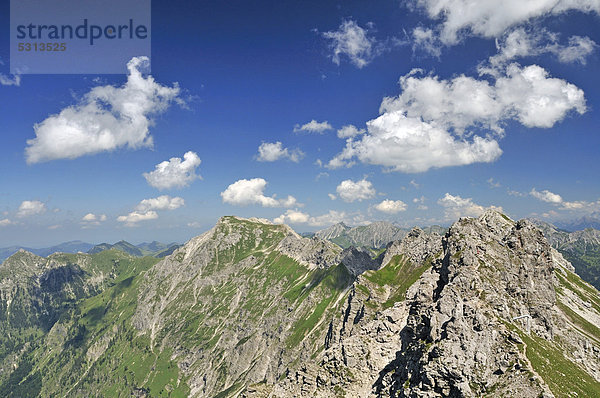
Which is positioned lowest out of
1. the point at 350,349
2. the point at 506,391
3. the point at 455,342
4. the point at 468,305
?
the point at 350,349

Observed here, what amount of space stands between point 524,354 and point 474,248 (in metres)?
41.3

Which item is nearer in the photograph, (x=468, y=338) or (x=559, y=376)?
(x=468, y=338)

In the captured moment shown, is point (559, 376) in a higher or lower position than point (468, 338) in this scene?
lower

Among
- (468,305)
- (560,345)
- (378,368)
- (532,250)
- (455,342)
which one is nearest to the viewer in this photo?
(455,342)

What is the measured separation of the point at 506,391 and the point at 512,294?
167ft

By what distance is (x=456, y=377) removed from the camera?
4856 centimetres

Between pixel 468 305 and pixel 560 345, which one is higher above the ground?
pixel 468 305

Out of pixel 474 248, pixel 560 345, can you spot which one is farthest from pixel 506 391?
pixel 560 345

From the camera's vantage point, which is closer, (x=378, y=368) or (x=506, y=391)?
(x=506, y=391)

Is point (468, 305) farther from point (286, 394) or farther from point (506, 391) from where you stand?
point (286, 394)

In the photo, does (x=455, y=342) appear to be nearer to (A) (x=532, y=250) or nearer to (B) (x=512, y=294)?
(B) (x=512, y=294)

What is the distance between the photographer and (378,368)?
251 ft

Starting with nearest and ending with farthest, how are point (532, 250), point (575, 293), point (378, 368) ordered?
point (378, 368), point (532, 250), point (575, 293)

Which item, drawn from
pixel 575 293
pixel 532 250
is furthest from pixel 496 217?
pixel 532 250
